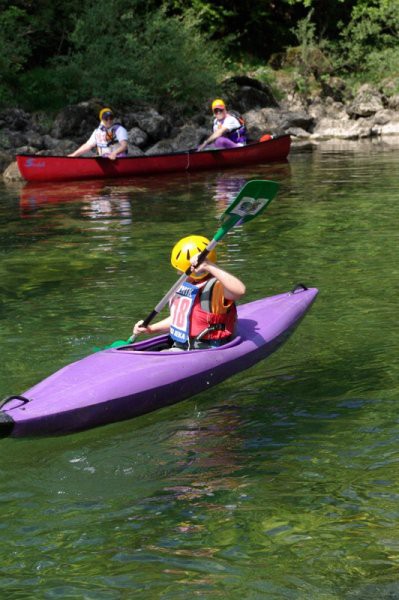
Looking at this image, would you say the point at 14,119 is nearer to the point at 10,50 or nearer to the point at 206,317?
the point at 10,50

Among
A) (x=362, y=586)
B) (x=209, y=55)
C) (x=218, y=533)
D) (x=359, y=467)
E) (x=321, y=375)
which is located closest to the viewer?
(x=362, y=586)

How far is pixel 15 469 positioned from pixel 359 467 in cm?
188

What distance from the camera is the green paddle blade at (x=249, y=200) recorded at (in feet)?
Answer: 23.6

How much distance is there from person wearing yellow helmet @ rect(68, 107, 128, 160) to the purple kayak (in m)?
11.9

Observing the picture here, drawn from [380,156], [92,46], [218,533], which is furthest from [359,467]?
[92,46]

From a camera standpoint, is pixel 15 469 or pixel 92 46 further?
pixel 92 46

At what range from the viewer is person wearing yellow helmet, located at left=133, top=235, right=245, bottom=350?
6.15 m

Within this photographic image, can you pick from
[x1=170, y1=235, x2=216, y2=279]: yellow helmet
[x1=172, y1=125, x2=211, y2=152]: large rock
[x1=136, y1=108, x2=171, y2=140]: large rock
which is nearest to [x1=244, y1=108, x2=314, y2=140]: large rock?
[x1=172, y1=125, x2=211, y2=152]: large rock

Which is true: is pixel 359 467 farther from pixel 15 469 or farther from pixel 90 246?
pixel 90 246

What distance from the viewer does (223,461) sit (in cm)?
515

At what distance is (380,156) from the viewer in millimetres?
21203

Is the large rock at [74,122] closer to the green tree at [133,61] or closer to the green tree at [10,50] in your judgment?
the green tree at [133,61]

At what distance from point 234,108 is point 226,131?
782cm

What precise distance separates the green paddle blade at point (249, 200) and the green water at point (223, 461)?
3.50ft
